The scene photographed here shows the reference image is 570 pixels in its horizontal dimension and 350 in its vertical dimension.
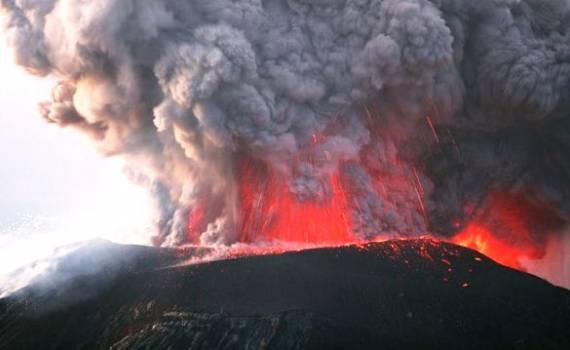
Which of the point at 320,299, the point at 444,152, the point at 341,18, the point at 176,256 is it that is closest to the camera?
the point at 320,299

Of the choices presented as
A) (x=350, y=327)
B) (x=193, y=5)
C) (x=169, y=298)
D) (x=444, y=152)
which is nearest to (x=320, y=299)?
(x=350, y=327)

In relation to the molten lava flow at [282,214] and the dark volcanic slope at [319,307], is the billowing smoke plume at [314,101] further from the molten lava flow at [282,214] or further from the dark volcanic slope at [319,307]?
the dark volcanic slope at [319,307]

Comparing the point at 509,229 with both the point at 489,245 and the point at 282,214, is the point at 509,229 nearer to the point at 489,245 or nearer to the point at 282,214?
the point at 489,245

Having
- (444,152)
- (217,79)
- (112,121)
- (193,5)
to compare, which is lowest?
(444,152)

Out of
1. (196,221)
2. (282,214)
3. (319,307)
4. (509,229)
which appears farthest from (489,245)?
(196,221)

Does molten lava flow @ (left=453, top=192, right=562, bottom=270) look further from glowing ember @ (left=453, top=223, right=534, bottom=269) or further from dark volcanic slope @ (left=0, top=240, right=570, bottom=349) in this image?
dark volcanic slope @ (left=0, top=240, right=570, bottom=349)

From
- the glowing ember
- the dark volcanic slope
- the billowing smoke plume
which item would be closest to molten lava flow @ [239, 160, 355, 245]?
the billowing smoke plume

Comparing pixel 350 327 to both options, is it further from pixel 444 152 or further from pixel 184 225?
pixel 444 152
